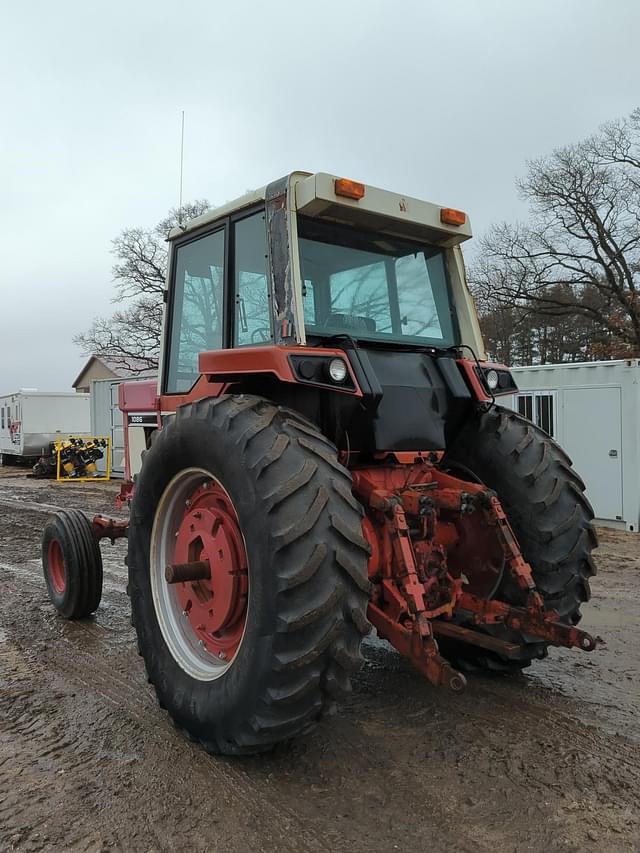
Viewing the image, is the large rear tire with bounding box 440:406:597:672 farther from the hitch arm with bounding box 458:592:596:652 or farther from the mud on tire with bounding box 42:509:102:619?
the mud on tire with bounding box 42:509:102:619

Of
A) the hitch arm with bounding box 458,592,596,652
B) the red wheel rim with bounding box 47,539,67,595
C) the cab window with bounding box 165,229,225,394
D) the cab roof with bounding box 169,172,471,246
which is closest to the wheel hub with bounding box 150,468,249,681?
the cab window with bounding box 165,229,225,394

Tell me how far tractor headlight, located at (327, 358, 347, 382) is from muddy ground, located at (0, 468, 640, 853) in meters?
1.72

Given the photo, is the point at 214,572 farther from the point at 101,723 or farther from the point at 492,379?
the point at 492,379

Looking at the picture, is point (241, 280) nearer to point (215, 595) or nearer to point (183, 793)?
point (215, 595)

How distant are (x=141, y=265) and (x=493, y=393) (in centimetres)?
3320

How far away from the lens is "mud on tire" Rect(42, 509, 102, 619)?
5.24m

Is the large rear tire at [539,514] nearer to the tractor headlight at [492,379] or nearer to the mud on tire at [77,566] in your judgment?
the tractor headlight at [492,379]

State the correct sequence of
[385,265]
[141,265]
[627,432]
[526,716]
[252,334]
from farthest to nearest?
[141,265] < [627,432] < [385,265] < [252,334] < [526,716]

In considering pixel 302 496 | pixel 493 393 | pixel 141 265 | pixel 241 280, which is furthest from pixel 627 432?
pixel 141 265

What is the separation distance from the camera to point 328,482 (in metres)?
2.83

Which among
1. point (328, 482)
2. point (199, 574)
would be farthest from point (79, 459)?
point (328, 482)

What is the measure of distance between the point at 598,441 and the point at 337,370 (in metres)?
8.75

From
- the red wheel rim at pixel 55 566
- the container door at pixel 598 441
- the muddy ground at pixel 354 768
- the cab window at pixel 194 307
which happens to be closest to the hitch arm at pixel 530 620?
the muddy ground at pixel 354 768

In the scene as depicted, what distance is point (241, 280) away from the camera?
396 centimetres
